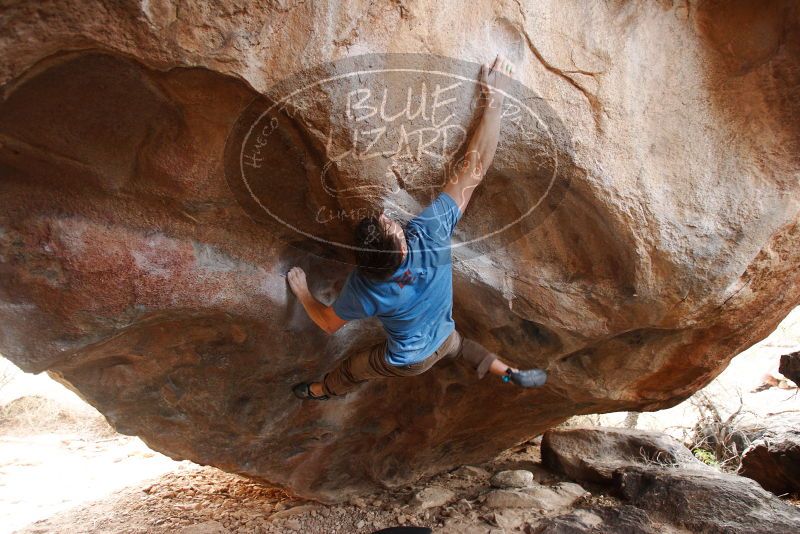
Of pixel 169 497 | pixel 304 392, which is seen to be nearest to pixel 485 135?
pixel 304 392

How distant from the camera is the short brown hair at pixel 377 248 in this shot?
1.95 m

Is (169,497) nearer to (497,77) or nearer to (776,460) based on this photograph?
(497,77)

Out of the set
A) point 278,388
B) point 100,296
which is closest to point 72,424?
point 278,388

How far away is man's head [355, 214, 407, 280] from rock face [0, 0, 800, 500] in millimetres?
188

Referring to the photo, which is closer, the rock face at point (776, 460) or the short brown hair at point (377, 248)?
the short brown hair at point (377, 248)

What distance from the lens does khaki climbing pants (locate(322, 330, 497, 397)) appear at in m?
2.58

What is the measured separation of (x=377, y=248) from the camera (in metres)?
1.98

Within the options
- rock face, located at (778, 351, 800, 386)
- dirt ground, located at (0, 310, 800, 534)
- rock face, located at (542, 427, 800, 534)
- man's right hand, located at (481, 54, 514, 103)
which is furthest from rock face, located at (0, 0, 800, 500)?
rock face, located at (778, 351, 800, 386)

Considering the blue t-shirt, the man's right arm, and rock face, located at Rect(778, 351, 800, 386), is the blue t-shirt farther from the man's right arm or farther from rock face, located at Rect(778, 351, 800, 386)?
rock face, located at Rect(778, 351, 800, 386)

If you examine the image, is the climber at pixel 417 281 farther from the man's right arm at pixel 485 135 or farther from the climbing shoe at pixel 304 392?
the climbing shoe at pixel 304 392

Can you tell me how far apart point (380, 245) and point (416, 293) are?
13.9 inches

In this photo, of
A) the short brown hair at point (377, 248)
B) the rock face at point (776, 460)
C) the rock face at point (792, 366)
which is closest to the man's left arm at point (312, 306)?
the short brown hair at point (377, 248)

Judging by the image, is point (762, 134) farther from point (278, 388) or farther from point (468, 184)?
point (278, 388)

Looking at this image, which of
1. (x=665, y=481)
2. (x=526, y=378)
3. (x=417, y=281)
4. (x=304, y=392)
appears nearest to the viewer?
(x=417, y=281)
